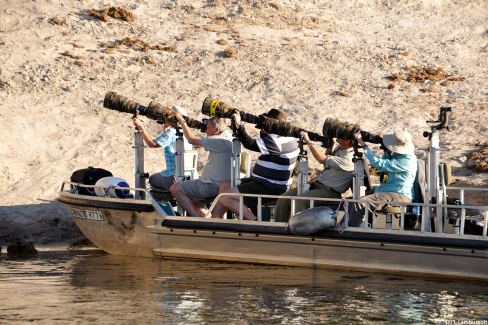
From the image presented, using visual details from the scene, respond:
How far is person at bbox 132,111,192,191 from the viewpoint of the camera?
17.2 m

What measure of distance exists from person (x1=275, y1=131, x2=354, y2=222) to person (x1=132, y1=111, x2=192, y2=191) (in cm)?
195

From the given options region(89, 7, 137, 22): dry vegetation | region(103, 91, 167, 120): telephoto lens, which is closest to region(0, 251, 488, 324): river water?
region(103, 91, 167, 120): telephoto lens

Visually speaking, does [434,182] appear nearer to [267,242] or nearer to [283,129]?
[283,129]

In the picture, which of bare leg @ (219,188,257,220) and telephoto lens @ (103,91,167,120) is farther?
telephoto lens @ (103,91,167,120)

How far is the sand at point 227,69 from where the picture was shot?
23844 mm

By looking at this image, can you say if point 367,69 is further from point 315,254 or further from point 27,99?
point 315,254

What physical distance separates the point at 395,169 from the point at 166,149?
3.57m

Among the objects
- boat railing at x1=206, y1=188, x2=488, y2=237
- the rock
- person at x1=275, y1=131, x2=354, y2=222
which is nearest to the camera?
boat railing at x1=206, y1=188, x2=488, y2=237

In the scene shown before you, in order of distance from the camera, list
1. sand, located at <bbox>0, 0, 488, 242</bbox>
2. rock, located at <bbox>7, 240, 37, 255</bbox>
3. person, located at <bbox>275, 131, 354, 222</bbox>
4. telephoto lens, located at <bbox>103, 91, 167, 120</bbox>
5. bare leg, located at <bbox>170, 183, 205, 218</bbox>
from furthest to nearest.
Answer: sand, located at <bbox>0, 0, 488, 242</bbox>, rock, located at <bbox>7, 240, 37, 255</bbox>, telephoto lens, located at <bbox>103, 91, 167, 120</bbox>, bare leg, located at <bbox>170, 183, 205, 218</bbox>, person, located at <bbox>275, 131, 354, 222</bbox>

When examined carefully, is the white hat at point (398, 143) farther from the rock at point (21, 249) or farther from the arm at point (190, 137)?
the rock at point (21, 249)

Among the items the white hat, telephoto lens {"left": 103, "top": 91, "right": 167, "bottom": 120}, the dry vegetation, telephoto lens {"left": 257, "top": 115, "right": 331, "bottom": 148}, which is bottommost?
the white hat

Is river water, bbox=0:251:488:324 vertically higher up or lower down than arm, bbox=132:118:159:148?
lower down

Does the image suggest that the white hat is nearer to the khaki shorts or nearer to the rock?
the khaki shorts

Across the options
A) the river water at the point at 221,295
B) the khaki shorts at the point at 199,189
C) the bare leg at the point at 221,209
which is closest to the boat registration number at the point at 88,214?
the river water at the point at 221,295
